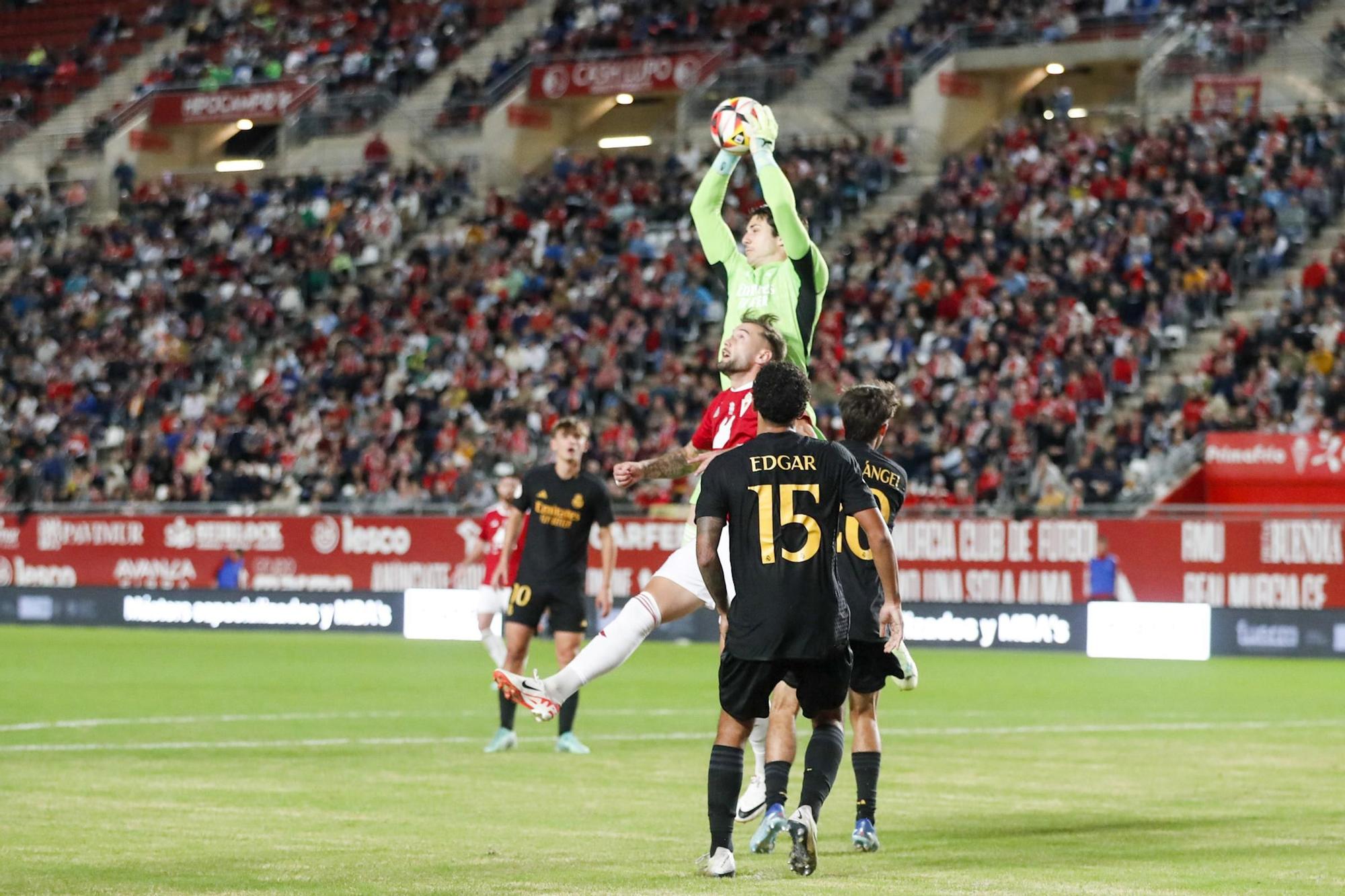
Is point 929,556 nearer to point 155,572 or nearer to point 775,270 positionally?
point 155,572

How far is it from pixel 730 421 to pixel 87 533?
3027cm

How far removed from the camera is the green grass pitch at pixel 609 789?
9.09m

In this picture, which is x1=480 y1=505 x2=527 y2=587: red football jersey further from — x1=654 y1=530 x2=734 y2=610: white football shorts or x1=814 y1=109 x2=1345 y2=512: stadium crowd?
x1=654 y1=530 x2=734 y2=610: white football shorts

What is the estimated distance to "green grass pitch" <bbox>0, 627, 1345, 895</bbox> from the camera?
29.8 ft

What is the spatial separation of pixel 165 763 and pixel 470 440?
23597 millimetres

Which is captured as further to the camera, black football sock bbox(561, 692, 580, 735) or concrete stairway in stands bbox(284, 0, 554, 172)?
concrete stairway in stands bbox(284, 0, 554, 172)

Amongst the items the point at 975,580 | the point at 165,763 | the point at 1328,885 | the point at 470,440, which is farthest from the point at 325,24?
the point at 1328,885

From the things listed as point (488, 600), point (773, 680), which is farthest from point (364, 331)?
point (773, 680)

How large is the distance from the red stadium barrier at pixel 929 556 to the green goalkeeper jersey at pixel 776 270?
18.0 metres

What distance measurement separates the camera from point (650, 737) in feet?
54.9

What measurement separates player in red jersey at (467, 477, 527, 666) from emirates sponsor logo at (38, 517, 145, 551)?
1361 cm

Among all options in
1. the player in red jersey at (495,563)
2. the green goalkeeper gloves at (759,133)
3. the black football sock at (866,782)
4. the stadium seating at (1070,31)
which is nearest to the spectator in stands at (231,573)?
the player in red jersey at (495,563)

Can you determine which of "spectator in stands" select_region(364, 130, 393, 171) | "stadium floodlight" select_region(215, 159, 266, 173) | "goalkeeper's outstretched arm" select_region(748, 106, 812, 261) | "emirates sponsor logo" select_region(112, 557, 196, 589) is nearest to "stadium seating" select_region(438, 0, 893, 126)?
"spectator in stands" select_region(364, 130, 393, 171)

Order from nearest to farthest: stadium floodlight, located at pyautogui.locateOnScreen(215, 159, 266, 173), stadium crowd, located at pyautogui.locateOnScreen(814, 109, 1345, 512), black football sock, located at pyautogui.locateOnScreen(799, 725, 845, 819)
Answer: black football sock, located at pyautogui.locateOnScreen(799, 725, 845, 819) → stadium crowd, located at pyautogui.locateOnScreen(814, 109, 1345, 512) → stadium floodlight, located at pyautogui.locateOnScreen(215, 159, 266, 173)
